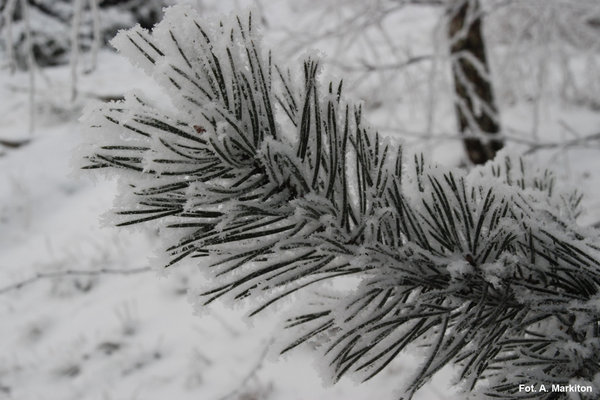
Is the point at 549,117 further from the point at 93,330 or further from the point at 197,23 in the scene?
the point at 197,23

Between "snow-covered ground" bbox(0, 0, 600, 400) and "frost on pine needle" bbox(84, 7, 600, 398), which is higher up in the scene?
"frost on pine needle" bbox(84, 7, 600, 398)

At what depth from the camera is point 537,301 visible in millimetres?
489

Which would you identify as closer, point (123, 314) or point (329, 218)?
point (329, 218)

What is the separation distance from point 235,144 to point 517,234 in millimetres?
312

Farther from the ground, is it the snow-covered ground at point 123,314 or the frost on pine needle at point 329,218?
the frost on pine needle at point 329,218

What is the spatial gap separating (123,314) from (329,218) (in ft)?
7.67

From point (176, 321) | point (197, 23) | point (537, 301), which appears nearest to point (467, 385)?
point (537, 301)

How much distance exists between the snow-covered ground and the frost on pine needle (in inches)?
3.5

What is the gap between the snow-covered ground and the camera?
6.06 feet

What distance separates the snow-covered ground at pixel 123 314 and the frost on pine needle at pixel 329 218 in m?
0.09

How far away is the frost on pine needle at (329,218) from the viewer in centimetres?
41

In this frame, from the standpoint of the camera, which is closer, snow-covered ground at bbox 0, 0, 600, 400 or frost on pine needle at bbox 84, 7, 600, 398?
frost on pine needle at bbox 84, 7, 600, 398

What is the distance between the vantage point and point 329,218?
1.49 ft

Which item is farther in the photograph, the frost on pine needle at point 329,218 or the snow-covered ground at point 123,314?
the snow-covered ground at point 123,314
